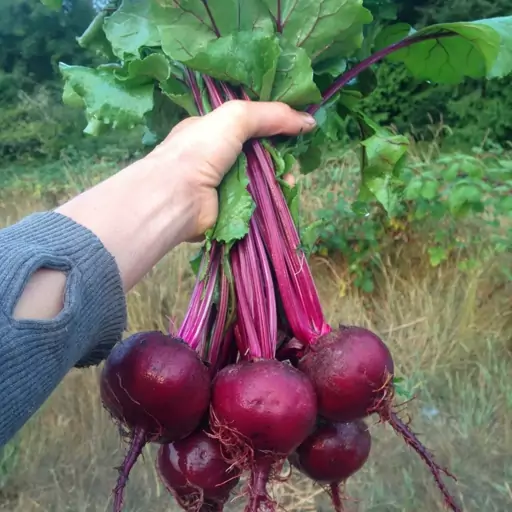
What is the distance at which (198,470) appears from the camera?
1139 mm

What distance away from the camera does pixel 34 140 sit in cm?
1000

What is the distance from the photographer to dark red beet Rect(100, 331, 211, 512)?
1.08 metres

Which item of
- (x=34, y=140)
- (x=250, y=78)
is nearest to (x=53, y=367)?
(x=250, y=78)

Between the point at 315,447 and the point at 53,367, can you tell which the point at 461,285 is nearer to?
the point at 315,447

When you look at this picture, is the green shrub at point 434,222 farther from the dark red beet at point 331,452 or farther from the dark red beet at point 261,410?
the dark red beet at point 261,410

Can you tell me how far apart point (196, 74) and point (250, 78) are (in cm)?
12

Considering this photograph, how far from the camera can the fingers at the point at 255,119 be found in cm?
123

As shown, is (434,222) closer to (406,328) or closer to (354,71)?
(406,328)

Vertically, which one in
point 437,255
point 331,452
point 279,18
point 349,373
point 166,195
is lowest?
point 437,255

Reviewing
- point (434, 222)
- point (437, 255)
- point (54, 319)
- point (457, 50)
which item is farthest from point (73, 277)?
point (434, 222)

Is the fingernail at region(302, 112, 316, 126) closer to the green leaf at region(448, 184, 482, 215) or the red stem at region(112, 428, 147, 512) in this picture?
the red stem at region(112, 428, 147, 512)

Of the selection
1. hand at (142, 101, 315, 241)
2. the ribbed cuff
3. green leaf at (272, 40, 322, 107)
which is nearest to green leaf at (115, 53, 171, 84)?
hand at (142, 101, 315, 241)

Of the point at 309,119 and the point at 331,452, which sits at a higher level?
the point at 309,119

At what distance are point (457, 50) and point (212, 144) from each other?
63 cm
